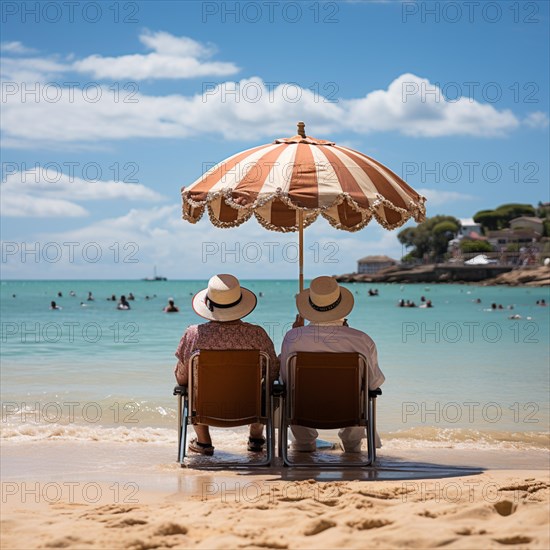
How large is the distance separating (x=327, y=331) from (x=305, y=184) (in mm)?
1188

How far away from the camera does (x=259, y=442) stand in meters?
7.18

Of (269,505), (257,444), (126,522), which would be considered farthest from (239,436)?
(126,522)

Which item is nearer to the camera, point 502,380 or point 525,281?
point 502,380

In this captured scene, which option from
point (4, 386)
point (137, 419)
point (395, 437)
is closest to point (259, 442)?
point (395, 437)

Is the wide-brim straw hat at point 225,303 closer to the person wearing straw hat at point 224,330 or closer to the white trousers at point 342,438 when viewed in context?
the person wearing straw hat at point 224,330

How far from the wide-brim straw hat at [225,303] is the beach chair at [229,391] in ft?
1.16

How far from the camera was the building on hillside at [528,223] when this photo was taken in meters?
126

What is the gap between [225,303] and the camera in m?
6.66

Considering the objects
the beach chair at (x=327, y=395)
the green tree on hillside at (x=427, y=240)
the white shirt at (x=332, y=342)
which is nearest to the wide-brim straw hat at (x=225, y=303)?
the white shirt at (x=332, y=342)

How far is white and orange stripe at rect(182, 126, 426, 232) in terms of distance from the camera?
21.2ft

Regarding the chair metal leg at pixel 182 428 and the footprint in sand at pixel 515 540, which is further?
the chair metal leg at pixel 182 428

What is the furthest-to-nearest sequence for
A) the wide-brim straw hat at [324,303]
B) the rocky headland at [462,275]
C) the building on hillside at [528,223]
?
the building on hillside at [528,223]
the rocky headland at [462,275]
the wide-brim straw hat at [324,303]

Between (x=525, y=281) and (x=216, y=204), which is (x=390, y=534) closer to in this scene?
(x=216, y=204)

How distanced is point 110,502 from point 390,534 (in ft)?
6.70
